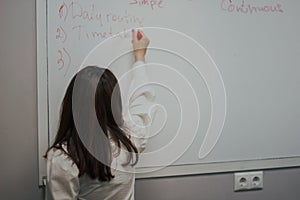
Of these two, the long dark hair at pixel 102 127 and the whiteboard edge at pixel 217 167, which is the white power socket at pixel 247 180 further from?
the long dark hair at pixel 102 127

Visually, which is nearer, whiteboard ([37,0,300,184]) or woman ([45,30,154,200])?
woman ([45,30,154,200])

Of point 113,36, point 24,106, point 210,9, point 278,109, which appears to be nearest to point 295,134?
point 278,109

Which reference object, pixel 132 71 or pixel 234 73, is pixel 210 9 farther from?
pixel 132 71

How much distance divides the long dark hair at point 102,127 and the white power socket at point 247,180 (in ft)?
1.94

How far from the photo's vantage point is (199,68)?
4.71 ft

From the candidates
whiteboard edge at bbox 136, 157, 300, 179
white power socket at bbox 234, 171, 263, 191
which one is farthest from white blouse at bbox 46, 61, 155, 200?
white power socket at bbox 234, 171, 263, 191

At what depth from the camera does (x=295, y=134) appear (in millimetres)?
1564

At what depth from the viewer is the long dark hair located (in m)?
1.07

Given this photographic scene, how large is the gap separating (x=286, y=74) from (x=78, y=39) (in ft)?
2.91

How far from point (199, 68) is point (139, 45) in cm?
27

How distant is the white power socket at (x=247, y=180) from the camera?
1501 millimetres

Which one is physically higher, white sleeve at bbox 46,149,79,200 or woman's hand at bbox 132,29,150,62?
woman's hand at bbox 132,29,150,62

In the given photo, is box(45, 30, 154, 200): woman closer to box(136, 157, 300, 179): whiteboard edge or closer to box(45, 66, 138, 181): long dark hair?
box(45, 66, 138, 181): long dark hair

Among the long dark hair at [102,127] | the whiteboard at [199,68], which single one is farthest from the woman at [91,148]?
the whiteboard at [199,68]
